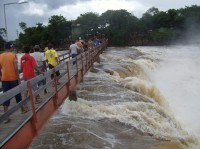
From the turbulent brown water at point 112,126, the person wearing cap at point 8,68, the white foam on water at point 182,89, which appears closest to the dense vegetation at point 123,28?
the white foam on water at point 182,89

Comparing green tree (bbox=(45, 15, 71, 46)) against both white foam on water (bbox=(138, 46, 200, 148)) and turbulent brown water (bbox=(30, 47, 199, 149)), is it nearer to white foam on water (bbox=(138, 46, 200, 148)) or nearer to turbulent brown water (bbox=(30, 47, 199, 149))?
white foam on water (bbox=(138, 46, 200, 148))

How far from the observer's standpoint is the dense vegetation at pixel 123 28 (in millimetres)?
85375

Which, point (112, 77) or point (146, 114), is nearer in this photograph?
point (146, 114)

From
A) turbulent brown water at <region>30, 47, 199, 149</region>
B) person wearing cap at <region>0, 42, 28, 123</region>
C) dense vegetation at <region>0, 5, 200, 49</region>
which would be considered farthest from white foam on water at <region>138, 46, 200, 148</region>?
dense vegetation at <region>0, 5, 200, 49</region>

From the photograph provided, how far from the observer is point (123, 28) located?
88.1 meters

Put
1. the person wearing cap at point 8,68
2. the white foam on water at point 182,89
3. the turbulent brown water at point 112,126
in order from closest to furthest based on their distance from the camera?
the person wearing cap at point 8,68 < the turbulent brown water at point 112,126 < the white foam on water at point 182,89

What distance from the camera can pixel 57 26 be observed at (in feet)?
293

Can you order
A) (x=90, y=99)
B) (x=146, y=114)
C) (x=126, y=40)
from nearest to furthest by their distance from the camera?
(x=146, y=114), (x=90, y=99), (x=126, y=40)

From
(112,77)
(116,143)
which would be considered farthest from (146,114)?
(112,77)

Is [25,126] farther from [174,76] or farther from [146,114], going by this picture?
[174,76]

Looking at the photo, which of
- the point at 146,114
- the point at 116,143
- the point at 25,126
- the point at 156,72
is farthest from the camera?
the point at 156,72

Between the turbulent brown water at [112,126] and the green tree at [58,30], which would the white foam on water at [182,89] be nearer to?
the turbulent brown water at [112,126]

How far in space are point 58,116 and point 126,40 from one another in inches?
2931

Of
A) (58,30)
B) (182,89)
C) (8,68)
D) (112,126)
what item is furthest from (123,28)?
(8,68)
